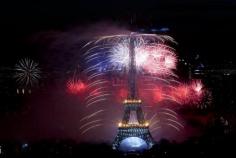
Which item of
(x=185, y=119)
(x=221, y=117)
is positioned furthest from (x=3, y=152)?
(x=221, y=117)

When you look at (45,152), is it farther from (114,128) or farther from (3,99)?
(3,99)

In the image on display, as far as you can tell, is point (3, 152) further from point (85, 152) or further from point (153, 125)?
point (153, 125)

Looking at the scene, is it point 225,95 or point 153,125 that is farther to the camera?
point 225,95

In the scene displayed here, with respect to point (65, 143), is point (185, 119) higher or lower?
higher

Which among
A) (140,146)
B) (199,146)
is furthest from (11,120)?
(199,146)

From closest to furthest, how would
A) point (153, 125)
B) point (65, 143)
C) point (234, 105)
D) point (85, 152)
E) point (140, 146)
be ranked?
point (85, 152)
point (65, 143)
point (140, 146)
point (153, 125)
point (234, 105)

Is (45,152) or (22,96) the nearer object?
(45,152)

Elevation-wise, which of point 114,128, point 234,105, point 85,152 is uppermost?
point 234,105

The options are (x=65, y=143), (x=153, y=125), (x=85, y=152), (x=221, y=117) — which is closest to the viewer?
(x=85, y=152)

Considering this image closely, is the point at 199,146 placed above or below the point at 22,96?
below
